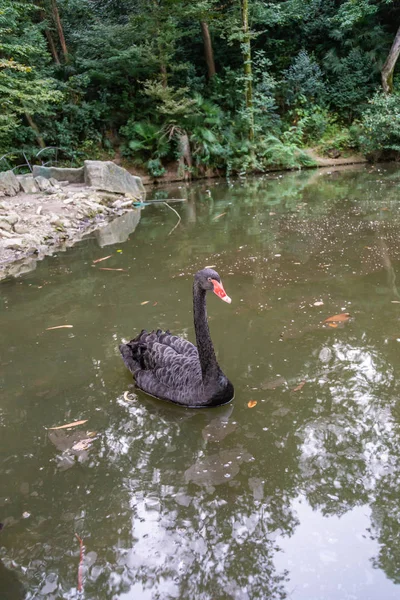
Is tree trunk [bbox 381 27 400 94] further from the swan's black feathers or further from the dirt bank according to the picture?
the swan's black feathers

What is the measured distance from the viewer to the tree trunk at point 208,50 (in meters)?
15.8

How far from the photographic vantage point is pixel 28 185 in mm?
10891

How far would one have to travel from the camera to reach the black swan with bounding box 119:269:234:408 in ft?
9.98

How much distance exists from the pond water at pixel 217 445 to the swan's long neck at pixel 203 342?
0.29 metres

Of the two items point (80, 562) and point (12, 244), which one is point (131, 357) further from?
point (12, 244)

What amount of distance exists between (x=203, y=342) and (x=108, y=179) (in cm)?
920

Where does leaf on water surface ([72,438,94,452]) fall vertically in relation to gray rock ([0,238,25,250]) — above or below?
above

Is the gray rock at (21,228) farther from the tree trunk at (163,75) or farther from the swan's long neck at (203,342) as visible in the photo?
the tree trunk at (163,75)

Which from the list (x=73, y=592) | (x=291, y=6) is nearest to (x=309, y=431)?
(x=73, y=592)

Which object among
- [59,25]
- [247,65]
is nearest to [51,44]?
[59,25]

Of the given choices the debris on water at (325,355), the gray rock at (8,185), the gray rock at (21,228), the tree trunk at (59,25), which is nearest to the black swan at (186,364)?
the debris on water at (325,355)

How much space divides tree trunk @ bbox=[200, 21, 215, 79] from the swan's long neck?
1539 cm

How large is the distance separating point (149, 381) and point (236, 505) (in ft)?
4.04

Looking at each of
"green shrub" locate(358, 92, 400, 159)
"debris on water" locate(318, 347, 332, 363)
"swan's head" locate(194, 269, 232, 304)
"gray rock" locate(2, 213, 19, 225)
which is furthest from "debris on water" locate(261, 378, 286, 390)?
"green shrub" locate(358, 92, 400, 159)
